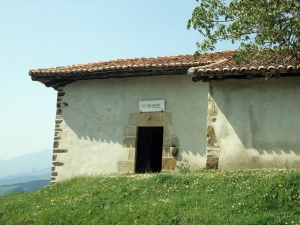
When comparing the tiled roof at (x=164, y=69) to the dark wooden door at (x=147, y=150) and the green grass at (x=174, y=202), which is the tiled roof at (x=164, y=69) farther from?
the green grass at (x=174, y=202)

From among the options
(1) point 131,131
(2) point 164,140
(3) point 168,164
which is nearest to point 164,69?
(2) point 164,140

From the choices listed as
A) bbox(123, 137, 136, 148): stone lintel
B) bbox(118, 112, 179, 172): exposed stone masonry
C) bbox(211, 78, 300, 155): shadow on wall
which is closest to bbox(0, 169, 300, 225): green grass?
bbox(211, 78, 300, 155): shadow on wall

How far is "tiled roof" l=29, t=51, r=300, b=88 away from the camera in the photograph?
1067cm

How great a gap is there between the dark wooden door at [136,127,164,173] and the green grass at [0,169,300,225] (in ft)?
8.67

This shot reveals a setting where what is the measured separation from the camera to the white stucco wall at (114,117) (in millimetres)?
12359

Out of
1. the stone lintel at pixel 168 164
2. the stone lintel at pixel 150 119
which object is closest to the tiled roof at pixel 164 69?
the stone lintel at pixel 150 119

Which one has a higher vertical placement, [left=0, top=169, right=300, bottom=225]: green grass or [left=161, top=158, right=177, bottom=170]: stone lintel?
[left=161, top=158, right=177, bottom=170]: stone lintel

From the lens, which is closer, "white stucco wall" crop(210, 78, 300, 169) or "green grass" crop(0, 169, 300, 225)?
"green grass" crop(0, 169, 300, 225)

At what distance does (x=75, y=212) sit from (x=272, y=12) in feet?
19.0

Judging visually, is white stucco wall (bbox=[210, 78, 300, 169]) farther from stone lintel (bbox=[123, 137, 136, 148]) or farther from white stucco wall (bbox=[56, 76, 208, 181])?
stone lintel (bbox=[123, 137, 136, 148])

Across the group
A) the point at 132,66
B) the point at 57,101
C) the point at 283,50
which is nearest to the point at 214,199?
the point at 283,50

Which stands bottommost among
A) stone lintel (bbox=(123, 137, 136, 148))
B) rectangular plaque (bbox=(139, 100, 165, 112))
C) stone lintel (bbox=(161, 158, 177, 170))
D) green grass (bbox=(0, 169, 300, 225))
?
green grass (bbox=(0, 169, 300, 225))

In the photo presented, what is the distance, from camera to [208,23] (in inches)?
360

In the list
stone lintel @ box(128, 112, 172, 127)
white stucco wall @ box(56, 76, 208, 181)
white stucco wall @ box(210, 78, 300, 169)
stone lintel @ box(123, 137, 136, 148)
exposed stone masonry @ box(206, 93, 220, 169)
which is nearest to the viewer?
white stucco wall @ box(210, 78, 300, 169)
